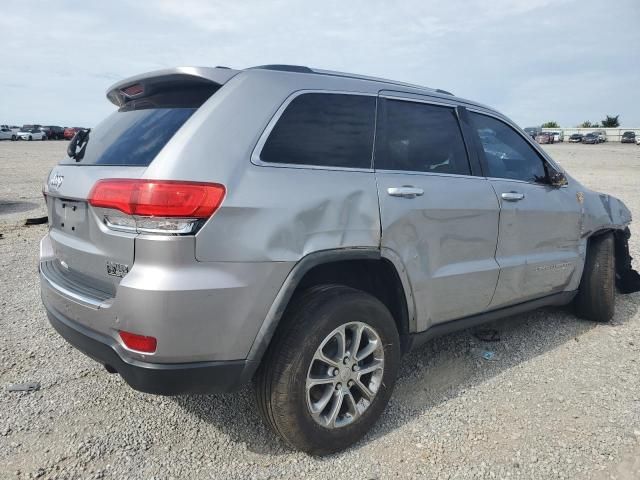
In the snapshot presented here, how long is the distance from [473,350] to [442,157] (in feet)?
5.17

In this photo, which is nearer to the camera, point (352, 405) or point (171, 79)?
point (171, 79)

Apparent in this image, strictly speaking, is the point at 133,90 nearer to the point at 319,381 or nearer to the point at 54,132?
the point at 319,381

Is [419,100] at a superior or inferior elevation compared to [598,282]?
superior

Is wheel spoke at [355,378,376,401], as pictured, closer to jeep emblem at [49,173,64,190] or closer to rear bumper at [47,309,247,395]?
rear bumper at [47,309,247,395]

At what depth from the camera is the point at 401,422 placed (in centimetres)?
291

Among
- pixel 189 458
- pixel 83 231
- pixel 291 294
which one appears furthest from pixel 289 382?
pixel 83 231

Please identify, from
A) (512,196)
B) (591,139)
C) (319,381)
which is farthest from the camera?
(591,139)

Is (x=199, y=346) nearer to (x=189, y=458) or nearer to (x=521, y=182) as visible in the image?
(x=189, y=458)

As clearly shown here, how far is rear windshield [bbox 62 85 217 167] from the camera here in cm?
234

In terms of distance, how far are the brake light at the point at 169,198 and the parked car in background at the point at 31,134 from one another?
57.9m

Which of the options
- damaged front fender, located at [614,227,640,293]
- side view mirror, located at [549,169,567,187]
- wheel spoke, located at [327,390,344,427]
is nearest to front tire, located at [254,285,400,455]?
wheel spoke, located at [327,390,344,427]

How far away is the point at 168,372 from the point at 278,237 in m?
0.74

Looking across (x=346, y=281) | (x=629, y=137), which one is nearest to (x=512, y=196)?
(x=346, y=281)

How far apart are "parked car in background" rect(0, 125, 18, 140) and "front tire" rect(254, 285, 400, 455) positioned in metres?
57.6
